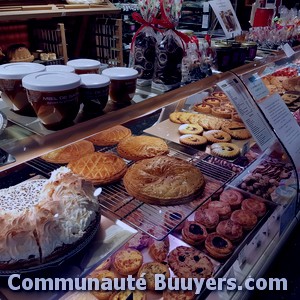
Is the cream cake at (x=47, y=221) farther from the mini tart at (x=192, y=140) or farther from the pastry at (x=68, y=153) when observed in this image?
the mini tart at (x=192, y=140)

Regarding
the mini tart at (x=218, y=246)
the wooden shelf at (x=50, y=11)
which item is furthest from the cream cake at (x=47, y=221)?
the wooden shelf at (x=50, y=11)

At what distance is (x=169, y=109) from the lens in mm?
2410

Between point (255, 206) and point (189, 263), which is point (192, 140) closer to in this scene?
point (255, 206)

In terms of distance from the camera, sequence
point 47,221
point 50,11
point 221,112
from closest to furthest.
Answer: point 47,221 → point 221,112 → point 50,11

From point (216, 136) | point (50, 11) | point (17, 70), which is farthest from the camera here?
point (50, 11)

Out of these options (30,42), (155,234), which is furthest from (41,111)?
(30,42)

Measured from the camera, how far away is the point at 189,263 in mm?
1555

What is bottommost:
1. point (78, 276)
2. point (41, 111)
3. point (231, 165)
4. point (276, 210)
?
point (276, 210)

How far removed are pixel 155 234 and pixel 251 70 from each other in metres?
1.09

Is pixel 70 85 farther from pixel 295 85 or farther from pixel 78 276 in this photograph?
pixel 295 85

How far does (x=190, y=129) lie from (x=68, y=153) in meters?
0.88

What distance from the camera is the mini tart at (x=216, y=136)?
2.21 metres

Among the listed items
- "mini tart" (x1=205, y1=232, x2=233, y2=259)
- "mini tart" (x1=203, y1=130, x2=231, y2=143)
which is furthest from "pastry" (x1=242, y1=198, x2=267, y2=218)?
"mini tart" (x1=203, y1=130, x2=231, y2=143)

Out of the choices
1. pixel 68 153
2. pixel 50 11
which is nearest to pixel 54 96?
pixel 68 153
